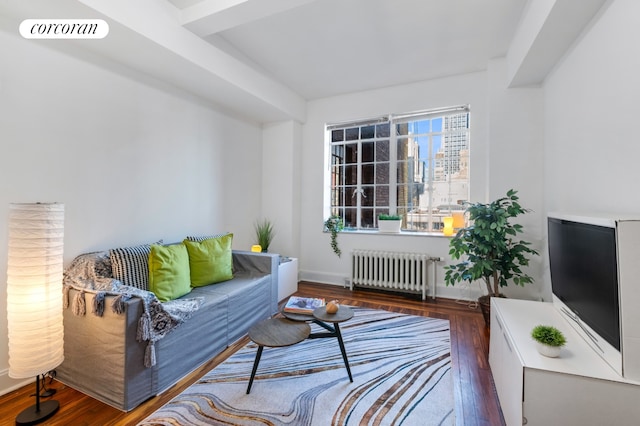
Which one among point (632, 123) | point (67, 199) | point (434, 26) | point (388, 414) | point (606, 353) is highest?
point (434, 26)

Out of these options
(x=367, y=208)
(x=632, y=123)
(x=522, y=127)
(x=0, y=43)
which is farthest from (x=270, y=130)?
(x=632, y=123)

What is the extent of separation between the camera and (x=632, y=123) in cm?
155

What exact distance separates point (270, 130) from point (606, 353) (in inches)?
167

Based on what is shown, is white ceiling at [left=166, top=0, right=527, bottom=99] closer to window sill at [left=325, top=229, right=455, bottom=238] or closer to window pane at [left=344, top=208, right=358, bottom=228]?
window pane at [left=344, top=208, right=358, bottom=228]

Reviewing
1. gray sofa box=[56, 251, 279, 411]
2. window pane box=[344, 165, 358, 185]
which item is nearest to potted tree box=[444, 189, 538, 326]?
window pane box=[344, 165, 358, 185]

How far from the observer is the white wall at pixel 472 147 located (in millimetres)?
3033

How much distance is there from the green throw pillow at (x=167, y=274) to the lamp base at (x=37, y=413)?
31.4 inches

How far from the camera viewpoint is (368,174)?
4375 millimetres

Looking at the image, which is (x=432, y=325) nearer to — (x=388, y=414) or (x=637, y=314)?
(x=388, y=414)

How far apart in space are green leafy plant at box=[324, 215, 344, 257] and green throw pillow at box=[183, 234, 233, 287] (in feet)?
5.79

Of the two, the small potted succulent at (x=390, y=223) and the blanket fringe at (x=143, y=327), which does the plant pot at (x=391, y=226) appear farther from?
the blanket fringe at (x=143, y=327)

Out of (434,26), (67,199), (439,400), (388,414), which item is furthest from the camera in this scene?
(434,26)

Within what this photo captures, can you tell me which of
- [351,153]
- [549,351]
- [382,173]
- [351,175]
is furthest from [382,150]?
[549,351]

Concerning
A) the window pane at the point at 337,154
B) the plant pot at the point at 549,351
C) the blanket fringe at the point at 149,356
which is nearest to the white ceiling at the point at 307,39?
the window pane at the point at 337,154
